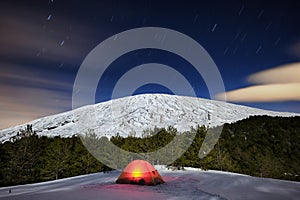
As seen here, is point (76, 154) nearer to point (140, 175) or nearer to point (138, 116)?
point (140, 175)

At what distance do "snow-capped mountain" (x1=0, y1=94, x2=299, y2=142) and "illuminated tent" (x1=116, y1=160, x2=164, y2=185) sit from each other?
97582 millimetres

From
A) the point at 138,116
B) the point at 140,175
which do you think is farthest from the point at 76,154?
the point at 138,116

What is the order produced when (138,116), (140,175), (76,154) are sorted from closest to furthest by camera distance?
(140,175) → (76,154) → (138,116)

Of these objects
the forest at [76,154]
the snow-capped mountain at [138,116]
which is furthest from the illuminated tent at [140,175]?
the snow-capped mountain at [138,116]

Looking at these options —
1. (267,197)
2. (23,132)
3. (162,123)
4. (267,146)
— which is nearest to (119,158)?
(23,132)

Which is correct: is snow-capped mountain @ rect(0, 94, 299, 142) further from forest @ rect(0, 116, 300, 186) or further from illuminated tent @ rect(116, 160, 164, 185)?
illuminated tent @ rect(116, 160, 164, 185)

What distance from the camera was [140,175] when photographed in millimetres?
14109

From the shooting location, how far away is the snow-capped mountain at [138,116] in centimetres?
11875

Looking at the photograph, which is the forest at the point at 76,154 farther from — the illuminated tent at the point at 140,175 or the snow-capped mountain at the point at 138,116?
the snow-capped mountain at the point at 138,116

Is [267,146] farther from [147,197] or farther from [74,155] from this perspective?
[147,197]

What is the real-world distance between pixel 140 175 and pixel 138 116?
11964cm

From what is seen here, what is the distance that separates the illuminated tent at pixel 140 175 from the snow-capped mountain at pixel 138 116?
97.6m

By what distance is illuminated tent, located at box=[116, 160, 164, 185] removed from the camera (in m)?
13.9

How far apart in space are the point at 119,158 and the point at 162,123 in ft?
305
